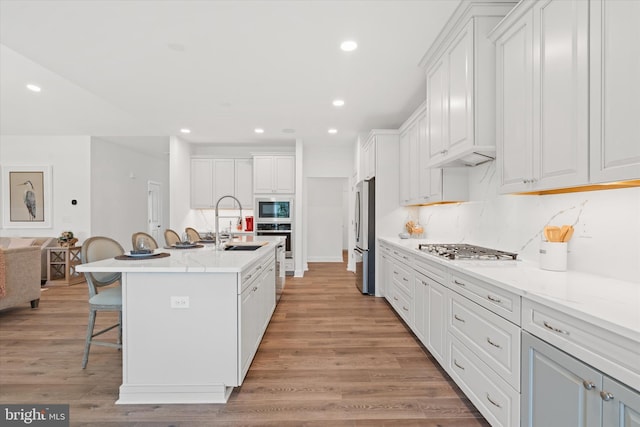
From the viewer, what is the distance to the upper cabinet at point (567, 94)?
49.1 inches

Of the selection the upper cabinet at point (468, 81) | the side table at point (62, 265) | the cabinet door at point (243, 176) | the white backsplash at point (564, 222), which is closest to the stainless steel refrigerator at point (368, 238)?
the white backsplash at point (564, 222)

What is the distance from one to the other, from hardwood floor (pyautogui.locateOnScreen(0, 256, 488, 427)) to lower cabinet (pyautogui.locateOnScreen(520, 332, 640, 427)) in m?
0.64

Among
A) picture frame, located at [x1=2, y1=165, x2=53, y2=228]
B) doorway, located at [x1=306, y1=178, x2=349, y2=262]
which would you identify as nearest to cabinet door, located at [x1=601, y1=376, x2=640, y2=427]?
doorway, located at [x1=306, y1=178, x2=349, y2=262]

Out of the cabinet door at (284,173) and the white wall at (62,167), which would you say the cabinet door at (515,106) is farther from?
the white wall at (62,167)

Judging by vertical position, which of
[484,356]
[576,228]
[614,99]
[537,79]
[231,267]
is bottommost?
[484,356]

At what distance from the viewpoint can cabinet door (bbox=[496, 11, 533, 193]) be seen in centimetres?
182

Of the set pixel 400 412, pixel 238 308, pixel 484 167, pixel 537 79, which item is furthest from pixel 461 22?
pixel 400 412

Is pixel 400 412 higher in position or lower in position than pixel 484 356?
lower

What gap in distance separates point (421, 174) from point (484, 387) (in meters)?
2.48

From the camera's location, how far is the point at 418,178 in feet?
12.5

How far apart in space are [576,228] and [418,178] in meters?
2.06

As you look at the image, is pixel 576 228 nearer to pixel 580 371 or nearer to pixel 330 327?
pixel 580 371

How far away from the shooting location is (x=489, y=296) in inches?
67.3

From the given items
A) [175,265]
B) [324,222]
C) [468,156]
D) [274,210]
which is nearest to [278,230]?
[274,210]
